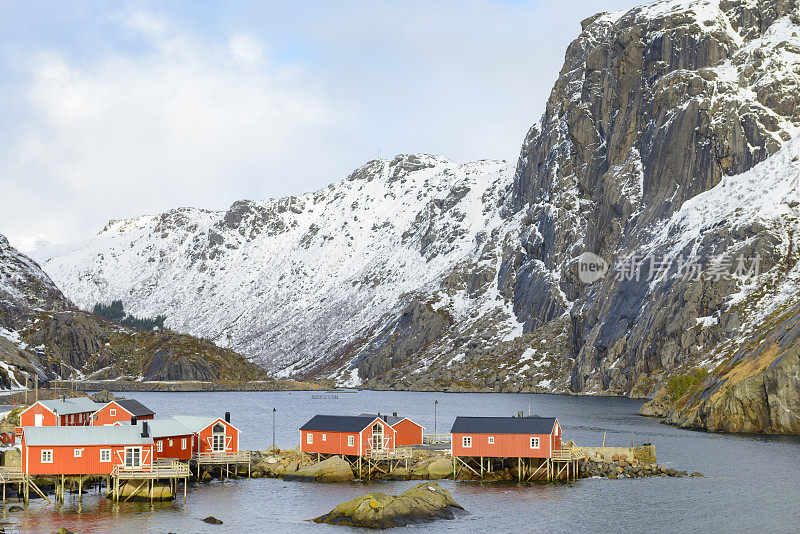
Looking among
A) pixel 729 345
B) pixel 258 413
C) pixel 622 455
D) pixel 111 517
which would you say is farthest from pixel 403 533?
pixel 729 345

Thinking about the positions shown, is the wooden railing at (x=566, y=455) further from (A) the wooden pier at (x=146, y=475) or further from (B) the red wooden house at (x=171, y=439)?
(B) the red wooden house at (x=171, y=439)

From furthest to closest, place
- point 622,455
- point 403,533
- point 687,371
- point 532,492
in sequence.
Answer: point 687,371, point 622,455, point 532,492, point 403,533

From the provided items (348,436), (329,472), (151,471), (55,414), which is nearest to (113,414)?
(55,414)

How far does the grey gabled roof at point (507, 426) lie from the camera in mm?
91312

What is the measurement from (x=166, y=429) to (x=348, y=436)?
61.1 ft

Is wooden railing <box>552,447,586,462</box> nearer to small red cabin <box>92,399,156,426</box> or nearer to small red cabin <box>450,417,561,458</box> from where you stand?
small red cabin <box>450,417,561,458</box>

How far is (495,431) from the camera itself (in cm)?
9231

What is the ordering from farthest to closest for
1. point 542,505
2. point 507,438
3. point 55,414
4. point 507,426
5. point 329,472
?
point 55,414 < point 329,472 < point 507,426 < point 507,438 < point 542,505

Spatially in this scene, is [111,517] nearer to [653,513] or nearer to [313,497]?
[313,497]

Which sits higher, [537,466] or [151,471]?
[151,471]

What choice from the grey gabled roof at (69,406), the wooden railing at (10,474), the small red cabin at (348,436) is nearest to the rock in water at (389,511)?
the small red cabin at (348,436)

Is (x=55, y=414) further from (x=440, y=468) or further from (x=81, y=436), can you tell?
(x=440, y=468)

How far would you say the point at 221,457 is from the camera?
95.4 meters

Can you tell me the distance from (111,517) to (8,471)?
46.2 feet
